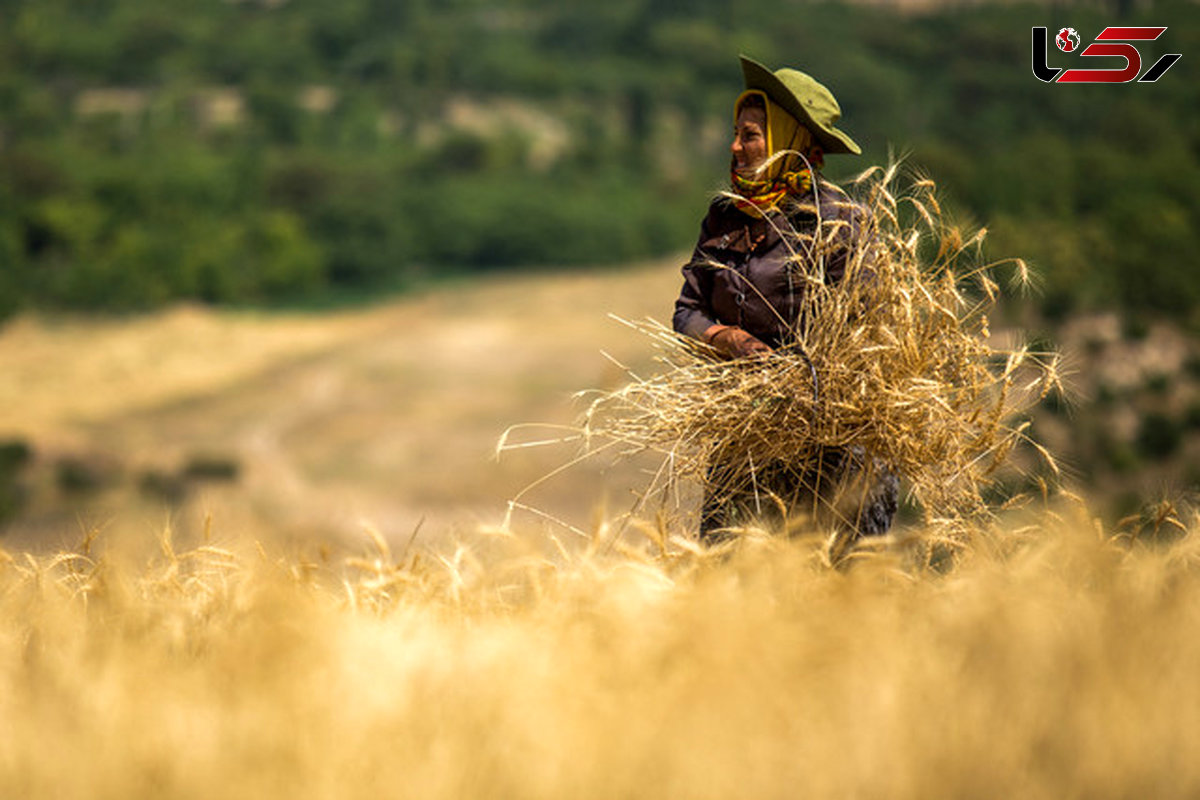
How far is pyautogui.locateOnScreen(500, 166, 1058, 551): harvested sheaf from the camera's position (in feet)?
10.4

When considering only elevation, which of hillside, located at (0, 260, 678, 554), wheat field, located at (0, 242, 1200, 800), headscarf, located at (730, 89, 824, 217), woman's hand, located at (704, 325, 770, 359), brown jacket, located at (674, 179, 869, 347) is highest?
headscarf, located at (730, 89, 824, 217)

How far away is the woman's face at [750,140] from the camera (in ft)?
10.9

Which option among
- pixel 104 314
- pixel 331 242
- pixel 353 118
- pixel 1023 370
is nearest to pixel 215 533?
pixel 1023 370

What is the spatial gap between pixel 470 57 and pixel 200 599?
73.4 m

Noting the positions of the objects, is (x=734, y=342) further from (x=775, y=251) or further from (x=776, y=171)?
Result: (x=776, y=171)

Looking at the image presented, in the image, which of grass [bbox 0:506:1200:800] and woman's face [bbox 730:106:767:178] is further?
woman's face [bbox 730:106:767:178]

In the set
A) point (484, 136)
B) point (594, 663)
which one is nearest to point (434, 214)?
point (484, 136)

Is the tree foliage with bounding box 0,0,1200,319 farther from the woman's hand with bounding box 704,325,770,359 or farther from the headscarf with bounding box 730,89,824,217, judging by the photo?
the woman's hand with bounding box 704,325,770,359

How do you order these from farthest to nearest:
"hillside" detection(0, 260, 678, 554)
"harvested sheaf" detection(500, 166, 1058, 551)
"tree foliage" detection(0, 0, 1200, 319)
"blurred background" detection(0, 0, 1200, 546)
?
"tree foliage" detection(0, 0, 1200, 319)
"blurred background" detection(0, 0, 1200, 546)
"hillside" detection(0, 260, 678, 554)
"harvested sheaf" detection(500, 166, 1058, 551)

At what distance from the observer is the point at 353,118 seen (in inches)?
2662

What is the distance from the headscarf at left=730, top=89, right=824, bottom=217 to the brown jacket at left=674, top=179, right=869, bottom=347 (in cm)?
4

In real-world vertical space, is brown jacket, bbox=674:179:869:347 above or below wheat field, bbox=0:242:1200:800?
above

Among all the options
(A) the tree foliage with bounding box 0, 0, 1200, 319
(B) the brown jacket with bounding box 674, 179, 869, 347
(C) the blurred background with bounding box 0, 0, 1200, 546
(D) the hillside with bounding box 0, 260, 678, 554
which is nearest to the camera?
(B) the brown jacket with bounding box 674, 179, 869, 347

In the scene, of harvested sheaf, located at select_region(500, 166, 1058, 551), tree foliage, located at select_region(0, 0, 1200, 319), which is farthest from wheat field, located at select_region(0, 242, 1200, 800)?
tree foliage, located at select_region(0, 0, 1200, 319)
